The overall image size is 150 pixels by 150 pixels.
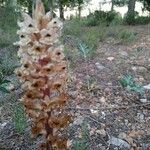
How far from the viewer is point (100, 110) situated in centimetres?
477

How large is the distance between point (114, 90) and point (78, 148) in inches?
69.8

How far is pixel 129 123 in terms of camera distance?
4.59 m

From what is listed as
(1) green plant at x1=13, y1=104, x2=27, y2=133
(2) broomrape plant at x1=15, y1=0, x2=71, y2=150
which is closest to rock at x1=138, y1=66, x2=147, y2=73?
(1) green plant at x1=13, y1=104, x2=27, y2=133

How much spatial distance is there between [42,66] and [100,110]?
2.25 m

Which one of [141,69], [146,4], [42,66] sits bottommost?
[141,69]

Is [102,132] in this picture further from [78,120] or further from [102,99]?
[102,99]

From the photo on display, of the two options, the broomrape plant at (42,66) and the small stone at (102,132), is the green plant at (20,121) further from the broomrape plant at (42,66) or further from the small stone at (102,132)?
the broomrape plant at (42,66)

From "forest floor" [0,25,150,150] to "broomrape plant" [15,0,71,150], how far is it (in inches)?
37.6

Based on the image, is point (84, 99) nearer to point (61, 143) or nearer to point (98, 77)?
Result: point (98, 77)

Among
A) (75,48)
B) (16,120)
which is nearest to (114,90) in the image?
(16,120)

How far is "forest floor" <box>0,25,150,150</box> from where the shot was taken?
422cm

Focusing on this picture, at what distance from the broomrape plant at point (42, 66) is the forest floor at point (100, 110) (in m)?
0.96

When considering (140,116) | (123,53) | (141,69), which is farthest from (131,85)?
(123,53)

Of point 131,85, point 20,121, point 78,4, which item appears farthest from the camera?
point 78,4
